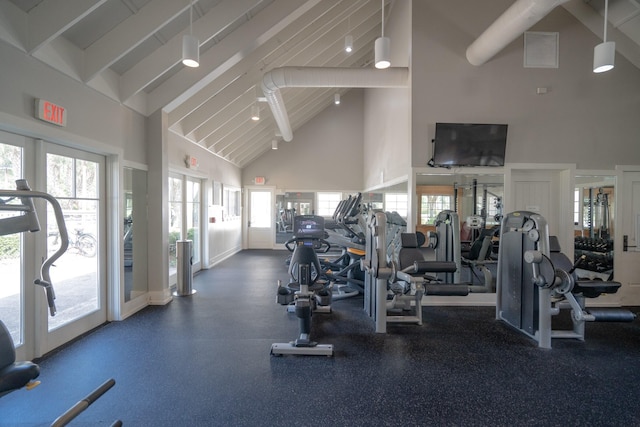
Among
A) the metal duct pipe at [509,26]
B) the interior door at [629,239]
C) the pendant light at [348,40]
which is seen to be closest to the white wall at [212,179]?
the pendant light at [348,40]

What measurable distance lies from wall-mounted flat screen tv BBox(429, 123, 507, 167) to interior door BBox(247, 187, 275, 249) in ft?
21.9

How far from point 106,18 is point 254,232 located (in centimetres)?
784

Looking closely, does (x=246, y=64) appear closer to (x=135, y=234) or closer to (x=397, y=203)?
(x=135, y=234)

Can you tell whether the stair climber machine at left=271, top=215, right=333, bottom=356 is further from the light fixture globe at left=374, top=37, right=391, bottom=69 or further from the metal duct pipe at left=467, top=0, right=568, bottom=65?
the metal duct pipe at left=467, top=0, right=568, bottom=65

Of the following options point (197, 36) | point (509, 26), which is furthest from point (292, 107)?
point (509, 26)

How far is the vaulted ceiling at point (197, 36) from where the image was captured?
260cm

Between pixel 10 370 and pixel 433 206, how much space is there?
4.97 meters

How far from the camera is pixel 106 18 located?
3037 millimetres

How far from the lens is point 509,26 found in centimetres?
365

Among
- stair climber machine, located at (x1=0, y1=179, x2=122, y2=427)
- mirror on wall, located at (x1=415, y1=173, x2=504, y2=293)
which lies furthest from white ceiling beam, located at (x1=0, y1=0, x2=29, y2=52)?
mirror on wall, located at (x1=415, y1=173, x2=504, y2=293)

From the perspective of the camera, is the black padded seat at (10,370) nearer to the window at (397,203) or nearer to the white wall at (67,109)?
the white wall at (67,109)

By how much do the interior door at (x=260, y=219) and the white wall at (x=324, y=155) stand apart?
1.92 feet

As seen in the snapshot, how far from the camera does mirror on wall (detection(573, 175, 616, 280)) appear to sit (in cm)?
471

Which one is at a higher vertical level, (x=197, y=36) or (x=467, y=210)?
(x=197, y=36)
